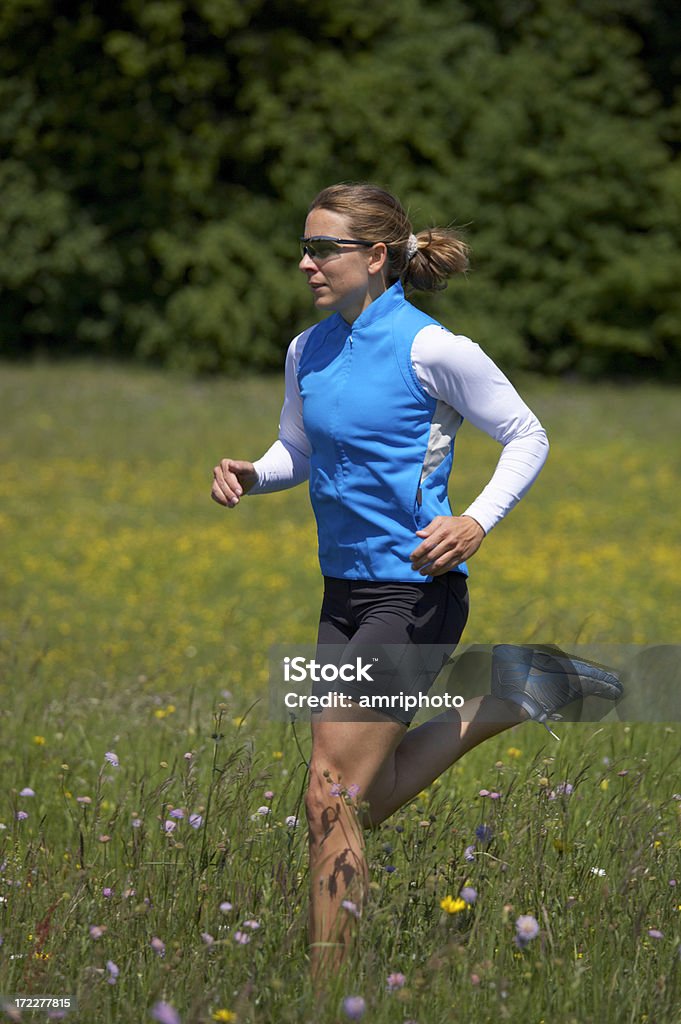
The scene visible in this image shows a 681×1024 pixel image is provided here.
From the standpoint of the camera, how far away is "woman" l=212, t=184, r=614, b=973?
10.3 ft

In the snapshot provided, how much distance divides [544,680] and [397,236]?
112 centimetres

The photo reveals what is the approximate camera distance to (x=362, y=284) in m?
3.34

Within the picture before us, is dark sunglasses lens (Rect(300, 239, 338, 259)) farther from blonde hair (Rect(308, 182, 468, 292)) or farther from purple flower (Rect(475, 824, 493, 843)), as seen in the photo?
purple flower (Rect(475, 824, 493, 843))

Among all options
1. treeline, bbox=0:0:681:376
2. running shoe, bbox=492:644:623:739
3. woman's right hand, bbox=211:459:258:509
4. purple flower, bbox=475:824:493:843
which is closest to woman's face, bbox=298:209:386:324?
woman's right hand, bbox=211:459:258:509

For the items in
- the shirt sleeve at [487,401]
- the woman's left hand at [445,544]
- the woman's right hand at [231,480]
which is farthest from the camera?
the woman's right hand at [231,480]

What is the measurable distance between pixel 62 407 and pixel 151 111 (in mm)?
4931

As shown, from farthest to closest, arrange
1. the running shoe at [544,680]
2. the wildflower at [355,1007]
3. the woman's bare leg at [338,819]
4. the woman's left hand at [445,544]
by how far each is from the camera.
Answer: the running shoe at [544,680] → the woman's left hand at [445,544] → the woman's bare leg at [338,819] → the wildflower at [355,1007]

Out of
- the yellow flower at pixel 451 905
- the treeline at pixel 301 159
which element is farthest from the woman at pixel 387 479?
the treeline at pixel 301 159

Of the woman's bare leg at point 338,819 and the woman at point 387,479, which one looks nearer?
the woman's bare leg at point 338,819

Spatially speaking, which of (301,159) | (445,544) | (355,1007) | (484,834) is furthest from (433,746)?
(301,159)

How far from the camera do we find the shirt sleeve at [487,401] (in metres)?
3.21

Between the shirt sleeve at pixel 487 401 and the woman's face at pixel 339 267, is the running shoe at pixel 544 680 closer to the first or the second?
the shirt sleeve at pixel 487 401

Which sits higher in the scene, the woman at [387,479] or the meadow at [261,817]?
the woman at [387,479]

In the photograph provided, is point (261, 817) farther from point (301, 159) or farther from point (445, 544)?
point (301, 159)
